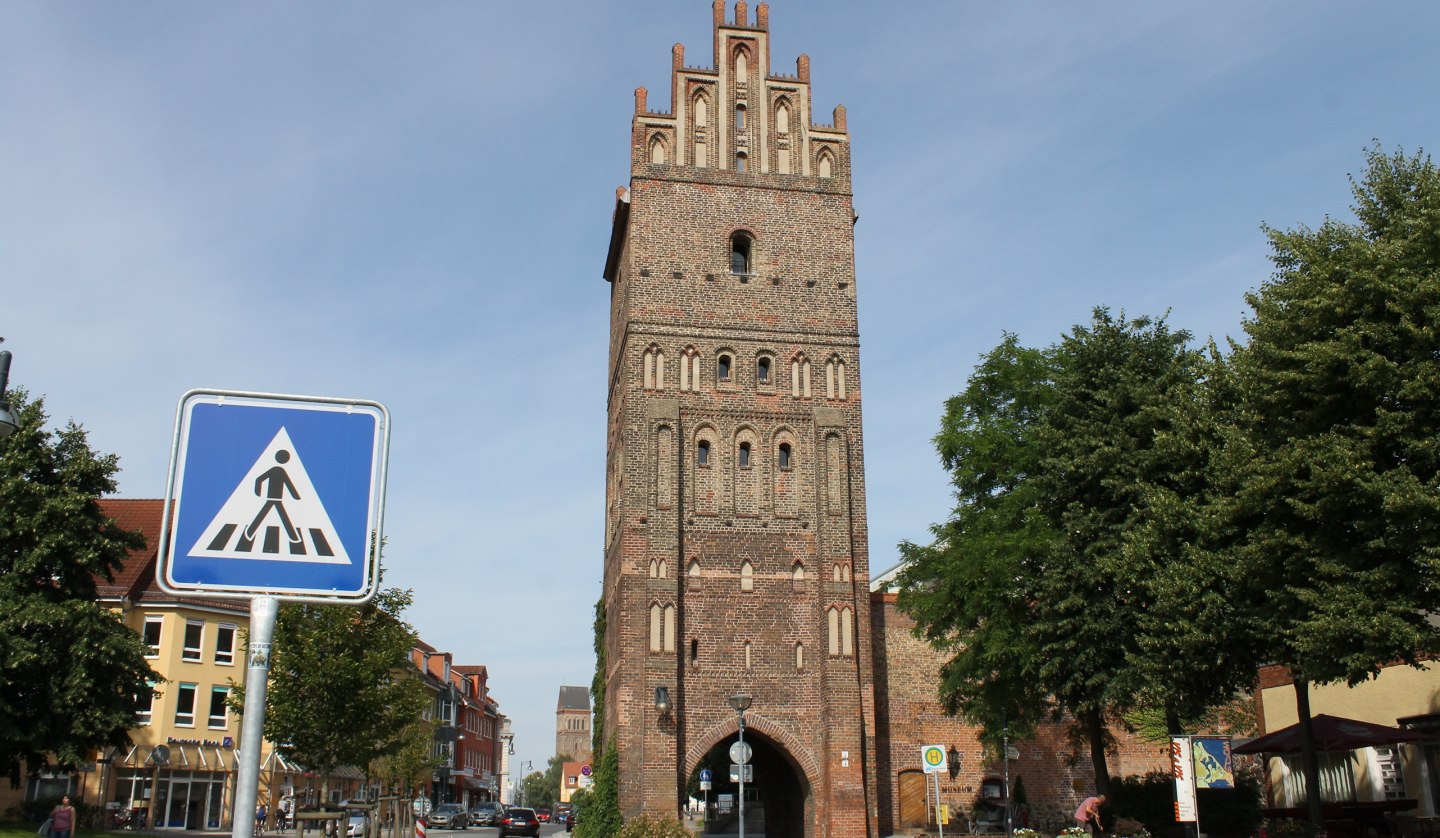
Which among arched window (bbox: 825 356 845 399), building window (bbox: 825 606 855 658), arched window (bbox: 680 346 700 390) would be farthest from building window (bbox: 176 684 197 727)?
arched window (bbox: 825 356 845 399)

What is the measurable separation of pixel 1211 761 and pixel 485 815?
4609 cm

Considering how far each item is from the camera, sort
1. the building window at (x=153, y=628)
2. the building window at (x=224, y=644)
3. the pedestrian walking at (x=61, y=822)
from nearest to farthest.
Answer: the pedestrian walking at (x=61, y=822) < the building window at (x=153, y=628) < the building window at (x=224, y=644)

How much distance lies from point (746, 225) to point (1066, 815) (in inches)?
816

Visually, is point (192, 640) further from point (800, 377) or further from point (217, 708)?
point (800, 377)

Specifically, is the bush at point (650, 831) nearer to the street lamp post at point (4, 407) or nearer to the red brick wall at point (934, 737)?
the red brick wall at point (934, 737)

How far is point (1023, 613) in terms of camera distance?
27.2m

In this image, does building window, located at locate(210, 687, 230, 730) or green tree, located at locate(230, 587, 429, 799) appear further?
building window, located at locate(210, 687, 230, 730)

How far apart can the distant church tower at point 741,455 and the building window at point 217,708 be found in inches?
640

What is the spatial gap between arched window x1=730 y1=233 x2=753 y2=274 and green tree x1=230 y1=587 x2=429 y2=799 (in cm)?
1528

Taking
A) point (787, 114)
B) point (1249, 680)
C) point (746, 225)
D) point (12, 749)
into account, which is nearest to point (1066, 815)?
point (1249, 680)

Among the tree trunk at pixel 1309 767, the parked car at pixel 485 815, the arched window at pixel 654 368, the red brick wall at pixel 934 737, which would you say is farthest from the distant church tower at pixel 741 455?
the parked car at pixel 485 815

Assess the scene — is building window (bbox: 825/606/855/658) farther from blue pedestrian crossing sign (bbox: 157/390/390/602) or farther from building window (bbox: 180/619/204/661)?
blue pedestrian crossing sign (bbox: 157/390/390/602)

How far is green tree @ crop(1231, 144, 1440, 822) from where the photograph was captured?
17.1 metres

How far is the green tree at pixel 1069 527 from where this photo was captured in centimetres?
2350
